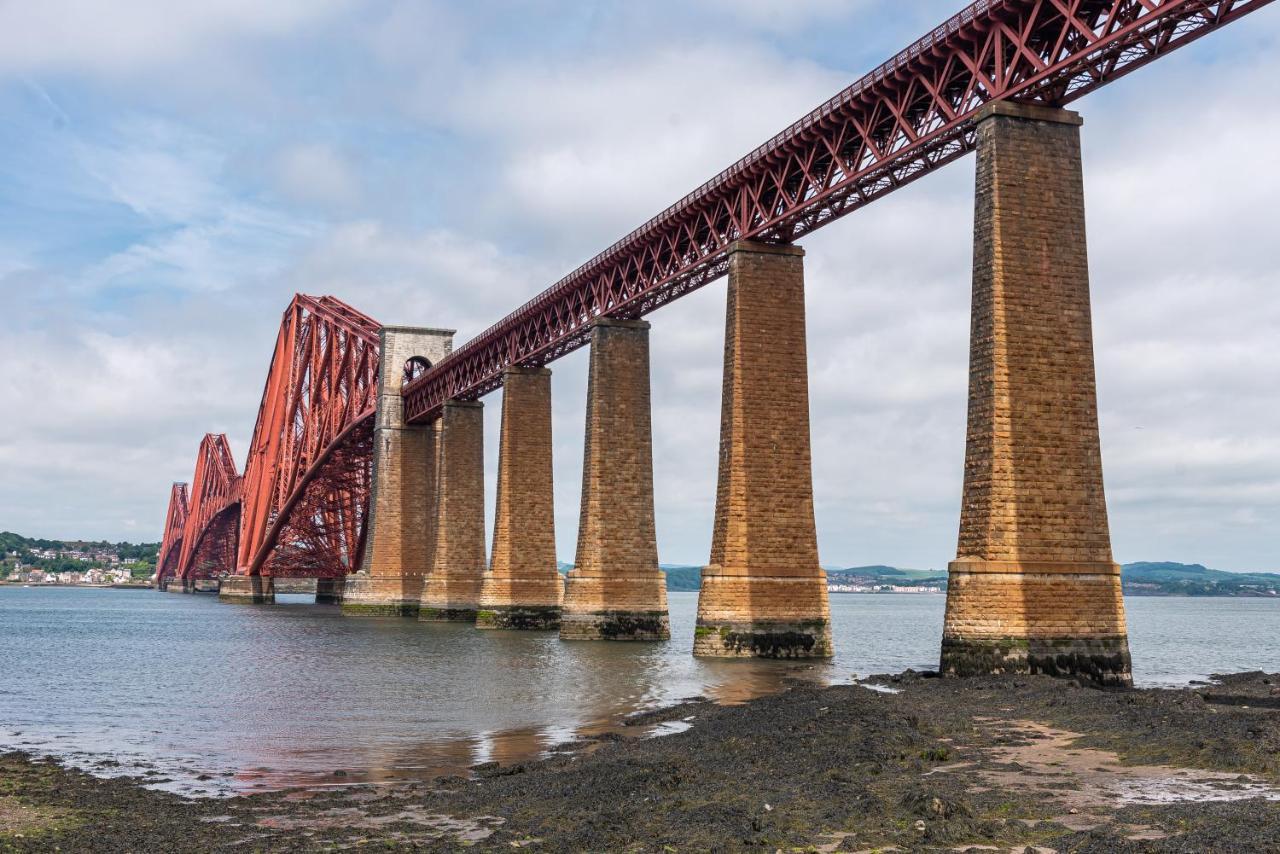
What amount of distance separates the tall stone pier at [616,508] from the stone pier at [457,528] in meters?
23.0

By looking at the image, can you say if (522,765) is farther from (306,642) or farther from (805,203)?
(306,642)

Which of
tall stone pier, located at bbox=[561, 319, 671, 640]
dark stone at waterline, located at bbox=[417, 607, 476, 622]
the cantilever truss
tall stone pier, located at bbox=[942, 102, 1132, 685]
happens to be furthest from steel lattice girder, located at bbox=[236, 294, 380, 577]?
tall stone pier, located at bbox=[942, 102, 1132, 685]

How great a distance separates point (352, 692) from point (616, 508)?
57.3 ft

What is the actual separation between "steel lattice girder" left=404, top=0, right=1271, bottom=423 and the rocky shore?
42.7ft

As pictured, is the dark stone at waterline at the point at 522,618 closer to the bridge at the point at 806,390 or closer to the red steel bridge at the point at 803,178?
the bridge at the point at 806,390

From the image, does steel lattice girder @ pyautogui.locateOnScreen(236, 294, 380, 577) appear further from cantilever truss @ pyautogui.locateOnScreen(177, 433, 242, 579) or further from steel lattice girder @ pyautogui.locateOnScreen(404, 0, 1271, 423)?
steel lattice girder @ pyautogui.locateOnScreen(404, 0, 1271, 423)

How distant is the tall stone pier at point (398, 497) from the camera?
8369 centimetres

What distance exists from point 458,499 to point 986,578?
166 ft

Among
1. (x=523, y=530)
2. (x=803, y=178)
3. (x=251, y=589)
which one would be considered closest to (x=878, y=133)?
(x=803, y=178)

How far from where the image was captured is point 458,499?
73.8 meters

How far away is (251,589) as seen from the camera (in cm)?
12044

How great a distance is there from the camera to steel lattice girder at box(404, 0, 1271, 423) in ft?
88.4

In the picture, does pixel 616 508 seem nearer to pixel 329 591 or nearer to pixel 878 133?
pixel 878 133

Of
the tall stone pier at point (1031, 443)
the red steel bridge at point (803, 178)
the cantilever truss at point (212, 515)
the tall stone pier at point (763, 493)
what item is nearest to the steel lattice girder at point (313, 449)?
the red steel bridge at point (803, 178)
